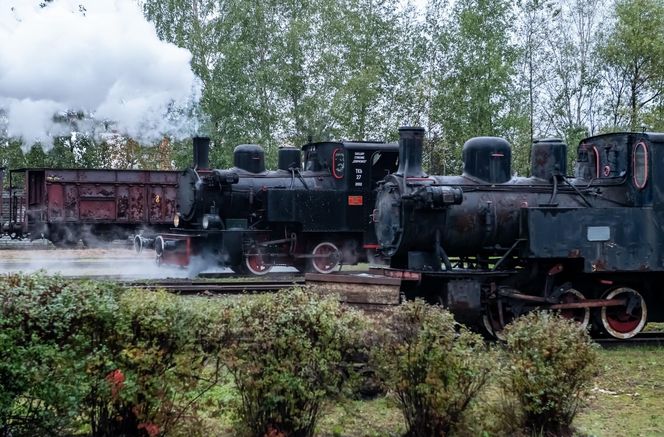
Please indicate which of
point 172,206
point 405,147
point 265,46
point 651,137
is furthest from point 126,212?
point 651,137

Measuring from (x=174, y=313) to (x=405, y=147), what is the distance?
619 cm

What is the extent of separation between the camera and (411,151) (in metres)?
11.5

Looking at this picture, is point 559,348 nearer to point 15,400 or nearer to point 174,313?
point 174,313

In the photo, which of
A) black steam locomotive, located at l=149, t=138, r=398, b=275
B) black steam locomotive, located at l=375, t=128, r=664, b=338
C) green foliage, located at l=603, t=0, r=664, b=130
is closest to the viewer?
black steam locomotive, located at l=375, t=128, r=664, b=338

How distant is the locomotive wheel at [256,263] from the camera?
1936cm

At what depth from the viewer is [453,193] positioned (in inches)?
424

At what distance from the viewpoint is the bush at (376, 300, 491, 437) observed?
6297 mm

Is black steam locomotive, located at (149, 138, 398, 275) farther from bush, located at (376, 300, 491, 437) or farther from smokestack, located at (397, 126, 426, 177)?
bush, located at (376, 300, 491, 437)

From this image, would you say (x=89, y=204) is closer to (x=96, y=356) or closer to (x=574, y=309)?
(x=574, y=309)

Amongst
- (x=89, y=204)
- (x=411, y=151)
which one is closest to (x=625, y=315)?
(x=411, y=151)

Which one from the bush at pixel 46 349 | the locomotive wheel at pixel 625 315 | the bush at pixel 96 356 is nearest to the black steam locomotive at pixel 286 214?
the locomotive wheel at pixel 625 315

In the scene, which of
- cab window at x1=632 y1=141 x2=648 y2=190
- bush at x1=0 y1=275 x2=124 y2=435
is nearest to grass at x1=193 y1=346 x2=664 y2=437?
bush at x1=0 y1=275 x2=124 y2=435

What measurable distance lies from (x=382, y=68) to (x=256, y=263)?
12984mm

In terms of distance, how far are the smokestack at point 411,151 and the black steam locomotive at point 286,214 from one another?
7431 millimetres
